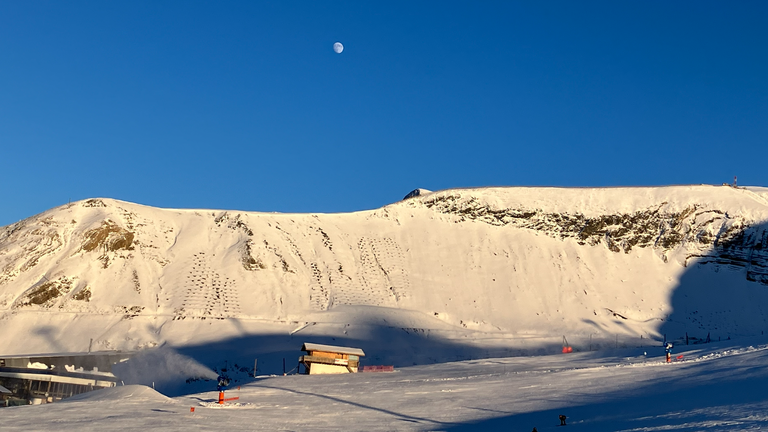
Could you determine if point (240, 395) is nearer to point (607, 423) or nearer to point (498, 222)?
point (607, 423)

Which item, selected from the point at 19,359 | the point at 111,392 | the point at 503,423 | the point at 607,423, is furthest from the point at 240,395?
the point at 19,359

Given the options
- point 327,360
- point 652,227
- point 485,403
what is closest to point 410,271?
point 652,227

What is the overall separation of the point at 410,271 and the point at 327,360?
2834 cm

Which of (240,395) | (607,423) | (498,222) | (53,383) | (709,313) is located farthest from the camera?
(498,222)

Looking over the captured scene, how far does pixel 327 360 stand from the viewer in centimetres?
3803

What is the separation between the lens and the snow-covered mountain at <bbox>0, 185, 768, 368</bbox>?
54.3 metres

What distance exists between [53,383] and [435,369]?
2085 cm

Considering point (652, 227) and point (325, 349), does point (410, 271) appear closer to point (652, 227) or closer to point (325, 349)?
point (652, 227)

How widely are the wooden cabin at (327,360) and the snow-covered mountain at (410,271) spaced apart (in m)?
13.5

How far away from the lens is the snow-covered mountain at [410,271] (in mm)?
54344

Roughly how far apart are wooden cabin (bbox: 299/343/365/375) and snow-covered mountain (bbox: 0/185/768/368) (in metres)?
13.5

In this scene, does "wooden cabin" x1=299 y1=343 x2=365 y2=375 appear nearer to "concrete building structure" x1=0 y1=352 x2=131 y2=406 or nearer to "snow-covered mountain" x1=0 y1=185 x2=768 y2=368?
"concrete building structure" x1=0 y1=352 x2=131 y2=406

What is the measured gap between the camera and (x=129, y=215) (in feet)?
215

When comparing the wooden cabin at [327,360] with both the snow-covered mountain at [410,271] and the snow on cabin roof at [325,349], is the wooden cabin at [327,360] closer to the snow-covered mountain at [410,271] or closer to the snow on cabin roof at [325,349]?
the snow on cabin roof at [325,349]
